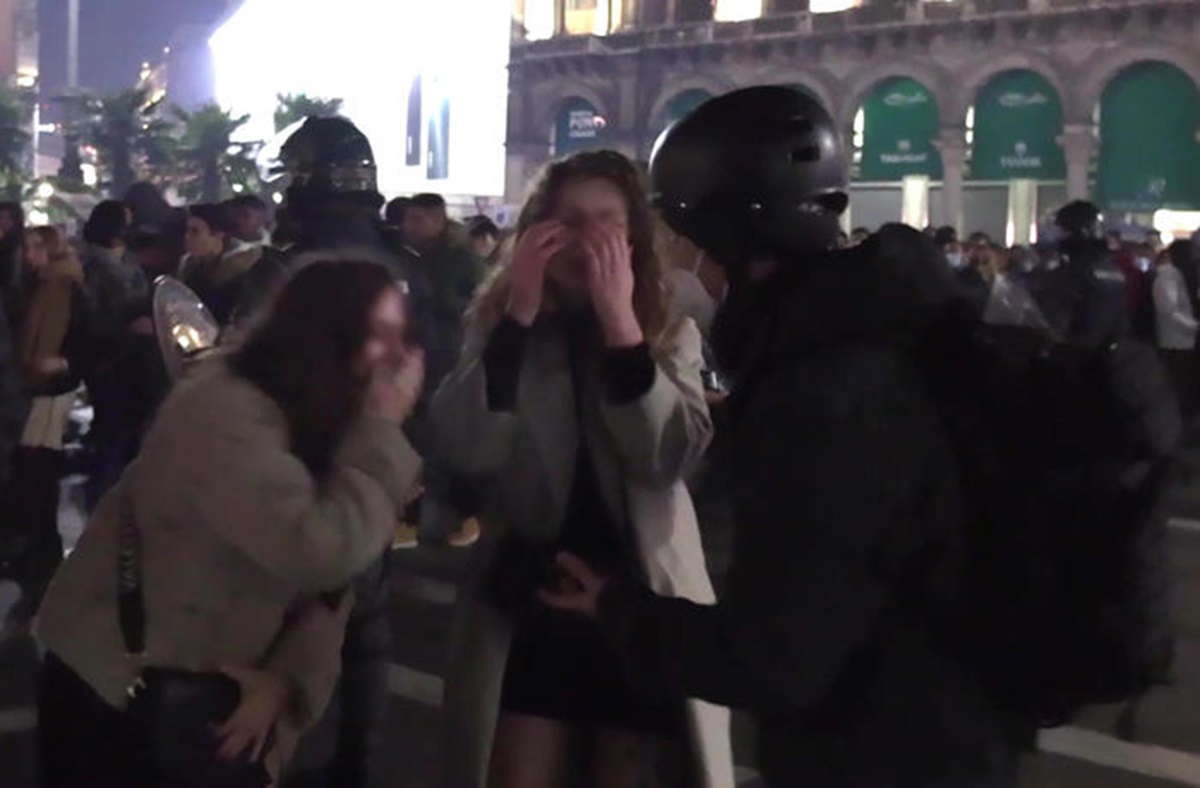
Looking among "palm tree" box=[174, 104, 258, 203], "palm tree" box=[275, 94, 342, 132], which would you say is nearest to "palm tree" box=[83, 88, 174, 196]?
"palm tree" box=[174, 104, 258, 203]

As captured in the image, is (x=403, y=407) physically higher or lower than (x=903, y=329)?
lower

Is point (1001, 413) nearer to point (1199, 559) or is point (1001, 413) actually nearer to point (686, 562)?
point (686, 562)

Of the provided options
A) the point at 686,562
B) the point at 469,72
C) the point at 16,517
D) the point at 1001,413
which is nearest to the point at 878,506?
the point at 1001,413

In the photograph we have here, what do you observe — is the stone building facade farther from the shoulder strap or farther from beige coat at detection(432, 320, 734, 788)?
the shoulder strap

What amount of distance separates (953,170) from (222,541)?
3117 centimetres

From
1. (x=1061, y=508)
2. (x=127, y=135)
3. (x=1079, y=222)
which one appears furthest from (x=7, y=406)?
(x=127, y=135)

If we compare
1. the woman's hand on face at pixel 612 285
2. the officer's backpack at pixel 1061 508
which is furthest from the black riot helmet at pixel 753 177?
the woman's hand on face at pixel 612 285

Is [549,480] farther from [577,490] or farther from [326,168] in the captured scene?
→ [326,168]

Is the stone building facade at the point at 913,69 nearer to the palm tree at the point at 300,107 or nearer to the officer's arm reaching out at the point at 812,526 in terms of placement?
the palm tree at the point at 300,107

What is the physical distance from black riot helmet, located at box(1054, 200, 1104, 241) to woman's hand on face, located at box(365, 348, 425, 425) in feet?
26.4

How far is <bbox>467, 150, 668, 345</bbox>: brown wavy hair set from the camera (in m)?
3.26

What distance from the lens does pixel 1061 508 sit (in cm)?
181

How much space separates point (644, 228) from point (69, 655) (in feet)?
4.50

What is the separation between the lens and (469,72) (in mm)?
55625
